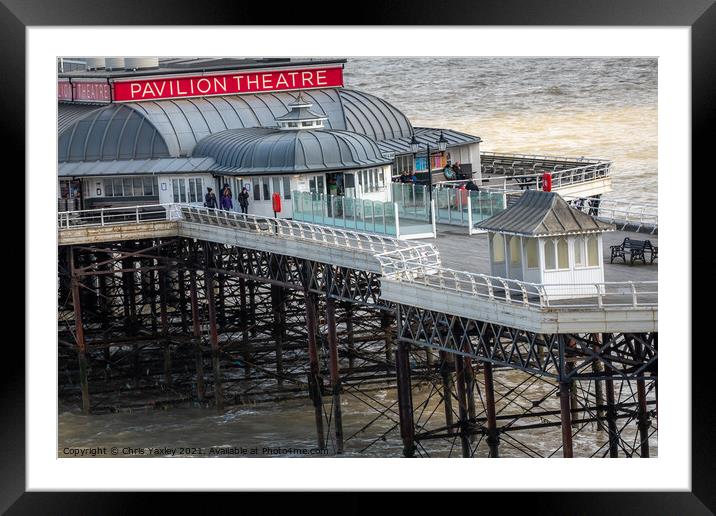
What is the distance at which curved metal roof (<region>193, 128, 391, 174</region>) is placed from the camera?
64438mm

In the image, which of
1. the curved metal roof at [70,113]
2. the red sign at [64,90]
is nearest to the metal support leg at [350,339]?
the curved metal roof at [70,113]

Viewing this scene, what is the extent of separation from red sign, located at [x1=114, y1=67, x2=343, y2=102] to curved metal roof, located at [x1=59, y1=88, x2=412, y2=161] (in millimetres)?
279

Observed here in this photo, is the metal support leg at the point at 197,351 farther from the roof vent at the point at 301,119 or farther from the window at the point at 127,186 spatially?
the roof vent at the point at 301,119

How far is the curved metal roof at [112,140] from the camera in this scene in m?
70.9

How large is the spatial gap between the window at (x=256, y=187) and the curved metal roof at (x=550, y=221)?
1956 centimetres

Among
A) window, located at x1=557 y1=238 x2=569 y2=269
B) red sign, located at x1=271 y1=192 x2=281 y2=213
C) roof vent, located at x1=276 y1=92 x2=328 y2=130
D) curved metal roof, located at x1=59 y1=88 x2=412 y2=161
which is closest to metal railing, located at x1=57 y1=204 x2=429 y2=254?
red sign, located at x1=271 y1=192 x2=281 y2=213

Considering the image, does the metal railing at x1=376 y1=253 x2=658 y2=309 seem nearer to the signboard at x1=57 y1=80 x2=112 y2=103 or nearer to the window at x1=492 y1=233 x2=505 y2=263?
the window at x1=492 y1=233 x2=505 y2=263

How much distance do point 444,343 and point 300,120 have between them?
2028 cm

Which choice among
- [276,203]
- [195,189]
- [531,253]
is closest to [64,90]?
[195,189]
